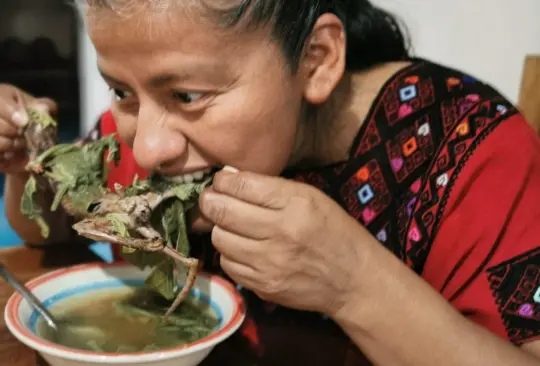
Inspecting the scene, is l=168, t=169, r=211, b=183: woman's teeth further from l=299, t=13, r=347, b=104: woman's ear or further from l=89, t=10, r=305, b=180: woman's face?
l=299, t=13, r=347, b=104: woman's ear

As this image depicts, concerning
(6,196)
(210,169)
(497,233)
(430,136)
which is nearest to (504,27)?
(430,136)

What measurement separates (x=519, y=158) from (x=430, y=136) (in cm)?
15

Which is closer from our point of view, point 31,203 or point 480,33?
point 31,203

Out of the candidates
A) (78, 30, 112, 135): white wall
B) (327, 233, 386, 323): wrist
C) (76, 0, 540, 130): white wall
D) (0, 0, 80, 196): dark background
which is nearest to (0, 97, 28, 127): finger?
(327, 233, 386, 323): wrist

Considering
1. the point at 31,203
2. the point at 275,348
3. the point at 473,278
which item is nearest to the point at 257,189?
the point at 275,348

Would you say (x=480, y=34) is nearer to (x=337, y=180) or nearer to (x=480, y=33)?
(x=480, y=33)

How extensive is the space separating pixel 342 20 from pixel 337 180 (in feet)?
0.93

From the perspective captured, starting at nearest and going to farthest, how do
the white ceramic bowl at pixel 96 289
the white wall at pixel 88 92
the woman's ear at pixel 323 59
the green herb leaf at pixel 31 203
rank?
the white ceramic bowl at pixel 96 289
the woman's ear at pixel 323 59
the green herb leaf at pixel 31 203
the white wall at pixel 88 92

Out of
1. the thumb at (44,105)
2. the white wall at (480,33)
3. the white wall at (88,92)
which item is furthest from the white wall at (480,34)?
the white wall at (88,92)

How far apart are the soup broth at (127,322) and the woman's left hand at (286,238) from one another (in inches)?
4.8

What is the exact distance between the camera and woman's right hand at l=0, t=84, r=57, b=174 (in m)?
1.11

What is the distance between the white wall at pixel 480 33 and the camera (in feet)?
5.98

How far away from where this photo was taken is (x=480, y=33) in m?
1.93

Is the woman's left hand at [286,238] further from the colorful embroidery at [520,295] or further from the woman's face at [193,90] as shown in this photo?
the colorful embroidery at [520,295]
